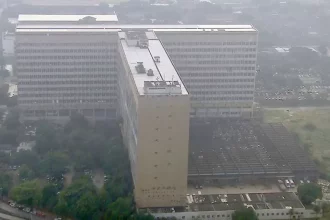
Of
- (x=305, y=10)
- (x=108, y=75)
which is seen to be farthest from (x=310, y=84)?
(x=305, y=10)

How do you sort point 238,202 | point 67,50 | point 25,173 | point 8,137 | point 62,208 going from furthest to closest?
point 67,50 → point 8,137 → point 25,173 → point 238,202 → point 62,208

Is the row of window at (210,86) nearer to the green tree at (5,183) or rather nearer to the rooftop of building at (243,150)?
the rooftop of building at (243,150)

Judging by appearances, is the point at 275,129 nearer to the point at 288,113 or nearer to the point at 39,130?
the point at 288,113

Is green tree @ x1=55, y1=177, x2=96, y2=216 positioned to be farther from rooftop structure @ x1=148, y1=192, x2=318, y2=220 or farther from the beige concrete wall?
rooftop structure @ x1=148, y1=192, x2=318, y2=220

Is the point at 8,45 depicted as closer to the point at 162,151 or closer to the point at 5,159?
the point at 5,159

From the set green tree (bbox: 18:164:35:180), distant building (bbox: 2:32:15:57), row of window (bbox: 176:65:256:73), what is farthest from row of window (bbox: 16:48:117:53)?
distant building (bbox: 2:32:15:57)

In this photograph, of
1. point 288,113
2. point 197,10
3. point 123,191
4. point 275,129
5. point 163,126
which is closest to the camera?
point 163,126

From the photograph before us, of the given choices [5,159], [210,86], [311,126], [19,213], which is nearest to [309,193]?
[311,126]

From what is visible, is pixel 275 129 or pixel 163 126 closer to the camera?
pixel 163 126
